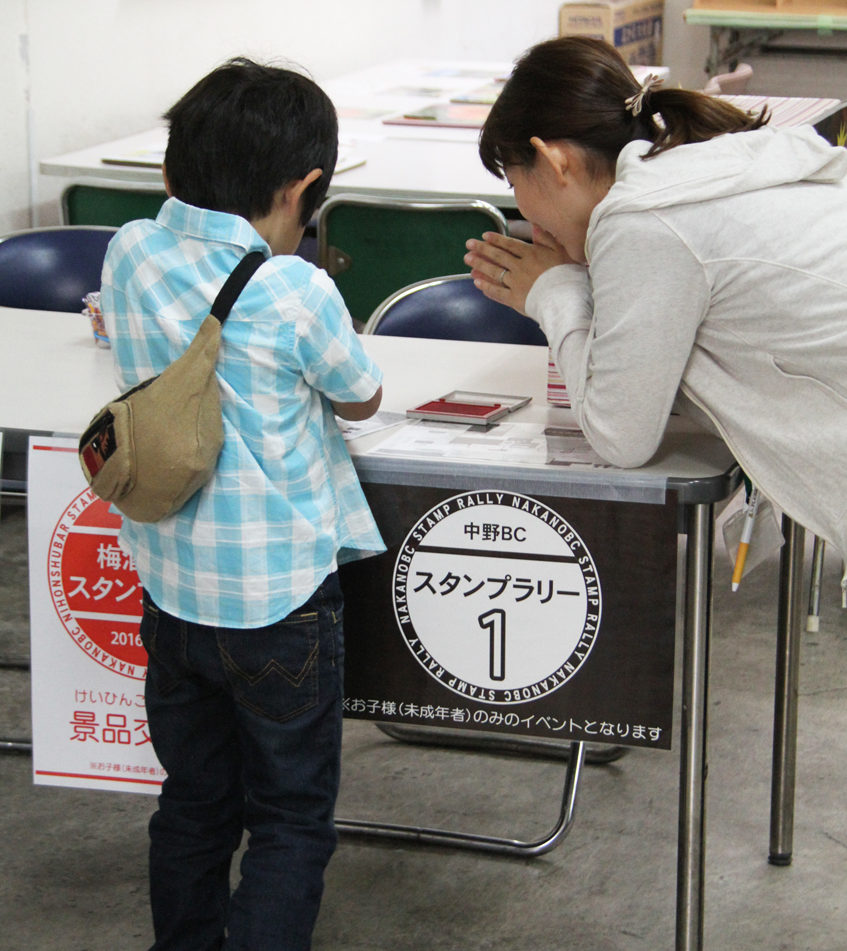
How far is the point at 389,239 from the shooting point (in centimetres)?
312

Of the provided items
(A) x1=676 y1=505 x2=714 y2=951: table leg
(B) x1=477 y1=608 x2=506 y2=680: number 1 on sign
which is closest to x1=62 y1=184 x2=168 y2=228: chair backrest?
(B) x1=477 y1=608 x2=506 y2=680: number 1 on sign

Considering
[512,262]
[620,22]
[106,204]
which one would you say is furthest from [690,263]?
[620,22]

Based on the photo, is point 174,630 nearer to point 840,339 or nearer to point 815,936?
point 840,339

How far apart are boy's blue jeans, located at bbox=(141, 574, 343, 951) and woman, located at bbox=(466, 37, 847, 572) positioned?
0.43 m

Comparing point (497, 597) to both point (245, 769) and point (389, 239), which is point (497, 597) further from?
point (389, 239)

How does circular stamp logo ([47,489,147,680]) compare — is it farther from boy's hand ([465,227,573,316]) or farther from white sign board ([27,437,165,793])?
boy's hand ([465,227,573,316])

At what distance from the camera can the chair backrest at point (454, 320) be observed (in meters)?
2.42

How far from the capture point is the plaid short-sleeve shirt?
142 centimetres

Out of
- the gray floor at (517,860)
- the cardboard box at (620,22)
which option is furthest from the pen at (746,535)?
the cardboard box at (620,22)

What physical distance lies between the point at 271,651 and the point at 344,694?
0.82 feet

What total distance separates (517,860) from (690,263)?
43.1 inches

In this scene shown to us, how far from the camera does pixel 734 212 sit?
1437 millimetres

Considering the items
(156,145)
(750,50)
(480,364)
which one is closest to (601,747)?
(480,364)

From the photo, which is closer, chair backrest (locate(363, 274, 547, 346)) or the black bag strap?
the black bag strap
